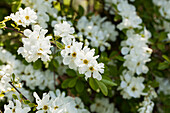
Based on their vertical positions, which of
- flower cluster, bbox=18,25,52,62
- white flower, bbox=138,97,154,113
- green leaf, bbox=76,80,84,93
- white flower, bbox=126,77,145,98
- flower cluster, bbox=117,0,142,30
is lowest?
white flower, bbox=138,97,154,113

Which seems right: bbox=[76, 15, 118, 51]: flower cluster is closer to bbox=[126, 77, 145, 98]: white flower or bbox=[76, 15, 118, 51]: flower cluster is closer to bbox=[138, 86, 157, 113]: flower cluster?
bbox=[126, 77, 145, 98]: white flower

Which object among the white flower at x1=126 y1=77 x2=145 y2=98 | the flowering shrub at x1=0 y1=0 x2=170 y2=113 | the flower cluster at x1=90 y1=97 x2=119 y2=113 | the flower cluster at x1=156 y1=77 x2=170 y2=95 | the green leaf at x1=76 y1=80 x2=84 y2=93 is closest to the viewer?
the flowering shrub at x1=0 y1=0 x2=170 y2=113

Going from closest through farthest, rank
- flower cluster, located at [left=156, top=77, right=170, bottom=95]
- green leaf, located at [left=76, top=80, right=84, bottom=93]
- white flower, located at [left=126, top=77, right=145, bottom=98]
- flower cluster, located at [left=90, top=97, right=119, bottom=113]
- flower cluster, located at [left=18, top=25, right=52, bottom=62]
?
flower cluster, located at [left=18, top=25, right=52, bottom=62] < green leaf, located at [left=76, top=80, right=84, bottom=93] < white flower, located at [left=126, top=77, right=145, bottom=98] < flower cluster, located at [left=90, top=97, right=119, bottom=113] < flower cluster, located at [left=156, top=77, right=170, bottom=95]

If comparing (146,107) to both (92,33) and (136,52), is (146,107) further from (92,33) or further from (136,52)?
(92,33)

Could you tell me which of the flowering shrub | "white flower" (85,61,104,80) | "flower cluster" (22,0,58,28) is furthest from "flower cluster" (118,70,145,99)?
"flower cluster" (22,0,58,28)

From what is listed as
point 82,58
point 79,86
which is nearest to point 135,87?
point 79,86

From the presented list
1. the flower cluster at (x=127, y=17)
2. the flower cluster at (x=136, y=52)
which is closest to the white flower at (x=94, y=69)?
the flower cluster at (x=136, y=52)

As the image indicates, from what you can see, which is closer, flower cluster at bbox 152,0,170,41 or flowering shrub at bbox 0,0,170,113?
flowering shrub at bbox 0,0,170,113

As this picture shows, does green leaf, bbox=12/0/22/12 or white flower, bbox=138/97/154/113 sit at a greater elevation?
green leaf, bbox=12/0/22/12
